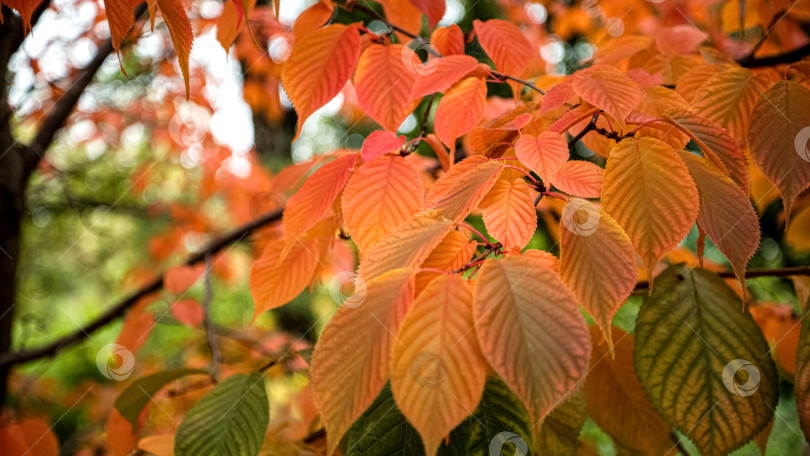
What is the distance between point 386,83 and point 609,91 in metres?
0.24

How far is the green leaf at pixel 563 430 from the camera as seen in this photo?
0.48 m

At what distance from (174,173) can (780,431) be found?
478 cm

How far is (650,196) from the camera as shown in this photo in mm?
354

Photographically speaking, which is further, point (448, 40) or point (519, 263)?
point (448, 40)

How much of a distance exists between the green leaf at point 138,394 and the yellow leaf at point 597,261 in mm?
576

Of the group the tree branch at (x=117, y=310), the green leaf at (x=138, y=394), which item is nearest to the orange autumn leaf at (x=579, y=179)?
the green leaf at (x=138, y=394)

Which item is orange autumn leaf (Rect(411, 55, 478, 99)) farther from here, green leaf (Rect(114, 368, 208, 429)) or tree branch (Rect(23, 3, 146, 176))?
tree branch (Rect(23, 3, 146, 176))

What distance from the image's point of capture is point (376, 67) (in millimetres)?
529

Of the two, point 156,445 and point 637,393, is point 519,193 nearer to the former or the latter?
point 637,393

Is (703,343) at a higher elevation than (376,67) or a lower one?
lower

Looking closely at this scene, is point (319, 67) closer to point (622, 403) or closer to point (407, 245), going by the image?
point (407, 245)

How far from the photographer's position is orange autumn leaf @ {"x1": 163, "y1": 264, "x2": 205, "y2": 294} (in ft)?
3.75

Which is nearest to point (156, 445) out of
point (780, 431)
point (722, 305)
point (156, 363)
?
point (722, 305)

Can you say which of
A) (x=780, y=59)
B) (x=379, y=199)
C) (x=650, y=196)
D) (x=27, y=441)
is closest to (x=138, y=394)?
(x=27, y=441)
